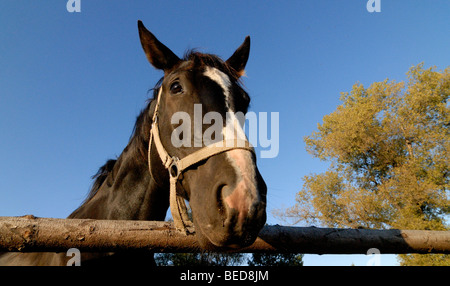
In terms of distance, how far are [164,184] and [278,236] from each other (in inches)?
42.9

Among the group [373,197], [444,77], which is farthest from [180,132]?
[444,77]

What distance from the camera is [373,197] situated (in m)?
17.5

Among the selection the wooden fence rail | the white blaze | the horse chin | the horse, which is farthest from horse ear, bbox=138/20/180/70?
the horse chin

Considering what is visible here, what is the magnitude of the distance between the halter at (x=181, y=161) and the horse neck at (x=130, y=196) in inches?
16.9

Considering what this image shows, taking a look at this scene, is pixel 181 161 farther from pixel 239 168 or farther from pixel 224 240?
pixel 224 240

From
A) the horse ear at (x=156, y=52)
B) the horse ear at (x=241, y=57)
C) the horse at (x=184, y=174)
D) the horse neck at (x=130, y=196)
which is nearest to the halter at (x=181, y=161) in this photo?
the horse at (x=184, y=174)

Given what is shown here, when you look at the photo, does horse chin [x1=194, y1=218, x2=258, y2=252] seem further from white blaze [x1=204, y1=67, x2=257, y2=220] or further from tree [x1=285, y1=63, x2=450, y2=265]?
tree [x1=285, y1=63, x2=450, y2=265]

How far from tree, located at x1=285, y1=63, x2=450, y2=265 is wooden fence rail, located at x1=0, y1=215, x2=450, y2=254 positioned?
609 inches

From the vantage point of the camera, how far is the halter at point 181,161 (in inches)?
73.2

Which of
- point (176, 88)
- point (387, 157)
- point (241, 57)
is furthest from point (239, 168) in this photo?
point (387, 157)

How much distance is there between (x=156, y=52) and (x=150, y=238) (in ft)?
5.95

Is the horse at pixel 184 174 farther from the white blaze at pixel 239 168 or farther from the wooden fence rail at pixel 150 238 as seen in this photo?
the wooden fence rail at pixel 150 238

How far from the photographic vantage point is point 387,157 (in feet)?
63.4

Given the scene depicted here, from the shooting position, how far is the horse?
1.64 meters
